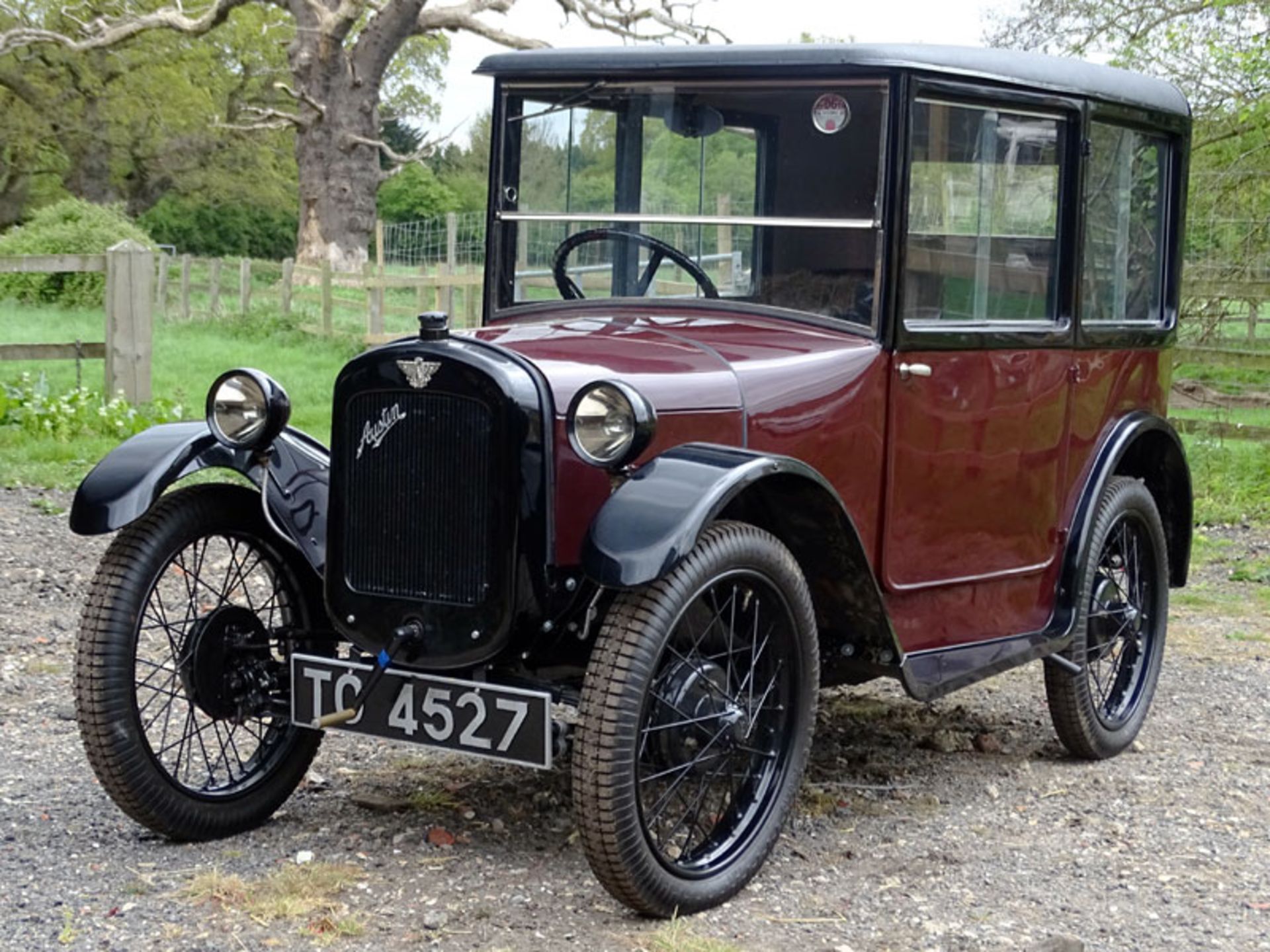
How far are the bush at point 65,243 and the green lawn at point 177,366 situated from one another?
0.45 m

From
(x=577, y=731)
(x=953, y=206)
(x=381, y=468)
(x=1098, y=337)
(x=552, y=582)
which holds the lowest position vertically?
(x=577, y=731)

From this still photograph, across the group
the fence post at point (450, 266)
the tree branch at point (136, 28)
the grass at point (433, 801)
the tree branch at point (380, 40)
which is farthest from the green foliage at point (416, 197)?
the grass at point (433, 801)

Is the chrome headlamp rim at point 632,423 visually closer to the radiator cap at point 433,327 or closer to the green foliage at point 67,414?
the radiator cap at point 433,327

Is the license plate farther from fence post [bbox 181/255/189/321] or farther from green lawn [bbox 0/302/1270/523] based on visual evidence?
fence post [bbox 181/255/189/321]

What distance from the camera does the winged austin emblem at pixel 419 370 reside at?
377cm

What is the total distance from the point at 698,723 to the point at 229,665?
1.25 meters

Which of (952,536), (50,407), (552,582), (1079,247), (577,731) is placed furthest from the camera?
(50,407)

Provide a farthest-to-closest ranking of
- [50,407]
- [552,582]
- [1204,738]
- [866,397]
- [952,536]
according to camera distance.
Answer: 1. [50,407]
2. [1204,738]
3. [952,536]
4. [866,397]
5. [552,582]

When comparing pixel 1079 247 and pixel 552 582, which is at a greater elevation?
pixel 1079 247

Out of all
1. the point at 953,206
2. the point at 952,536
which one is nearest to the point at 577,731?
the point at 952,536

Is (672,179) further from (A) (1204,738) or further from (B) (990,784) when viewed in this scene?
(A) (1204,738)

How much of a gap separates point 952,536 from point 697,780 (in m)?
1.23

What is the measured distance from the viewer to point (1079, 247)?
504cm

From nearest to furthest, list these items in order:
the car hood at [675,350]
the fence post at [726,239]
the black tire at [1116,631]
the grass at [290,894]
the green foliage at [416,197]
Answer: the grass at [290,894] < the car hood at [675,350] < the fence post at [726,239] < the black tire at [1116,631] < the green foliage at [416,197]
